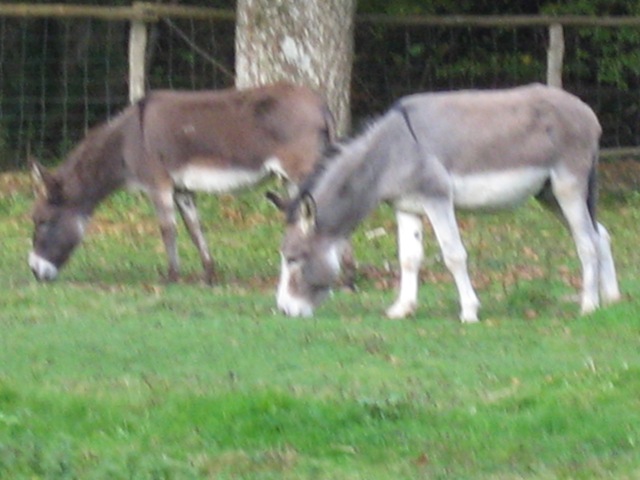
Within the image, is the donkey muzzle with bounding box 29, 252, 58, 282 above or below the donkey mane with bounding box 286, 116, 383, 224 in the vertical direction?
below

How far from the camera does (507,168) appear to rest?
33.6 ft

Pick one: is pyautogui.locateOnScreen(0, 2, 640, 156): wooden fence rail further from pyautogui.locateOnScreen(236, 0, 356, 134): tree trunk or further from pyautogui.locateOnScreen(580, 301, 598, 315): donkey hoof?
pyautogui.locateOnScreen(580, 301, 598, 315): donkey hoof

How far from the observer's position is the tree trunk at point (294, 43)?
14.8 meters

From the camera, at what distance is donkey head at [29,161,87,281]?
40.8ft

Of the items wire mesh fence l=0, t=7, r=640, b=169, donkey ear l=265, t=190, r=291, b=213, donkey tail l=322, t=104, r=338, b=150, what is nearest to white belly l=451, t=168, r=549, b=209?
donkey ear l=265, t=190, r=291, b=213

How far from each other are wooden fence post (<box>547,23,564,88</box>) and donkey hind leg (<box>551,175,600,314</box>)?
21.8 feet

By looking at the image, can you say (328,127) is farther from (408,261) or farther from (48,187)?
(48,187)

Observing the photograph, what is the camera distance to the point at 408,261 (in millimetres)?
10406

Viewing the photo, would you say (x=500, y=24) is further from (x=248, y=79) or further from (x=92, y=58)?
(x=92, y=58)

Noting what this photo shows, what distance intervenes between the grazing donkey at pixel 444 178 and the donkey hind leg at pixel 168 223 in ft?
7.40

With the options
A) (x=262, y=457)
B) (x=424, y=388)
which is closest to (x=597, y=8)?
(x=424, y=388)

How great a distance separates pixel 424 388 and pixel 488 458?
1245mm

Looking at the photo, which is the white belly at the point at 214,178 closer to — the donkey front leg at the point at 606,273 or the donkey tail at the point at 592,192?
the donkey tail at the point at 592,192

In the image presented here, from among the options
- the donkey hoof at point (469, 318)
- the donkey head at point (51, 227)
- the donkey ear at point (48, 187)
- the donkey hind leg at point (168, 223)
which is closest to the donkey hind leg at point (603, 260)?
the donkey hoof at point (469, 318)
